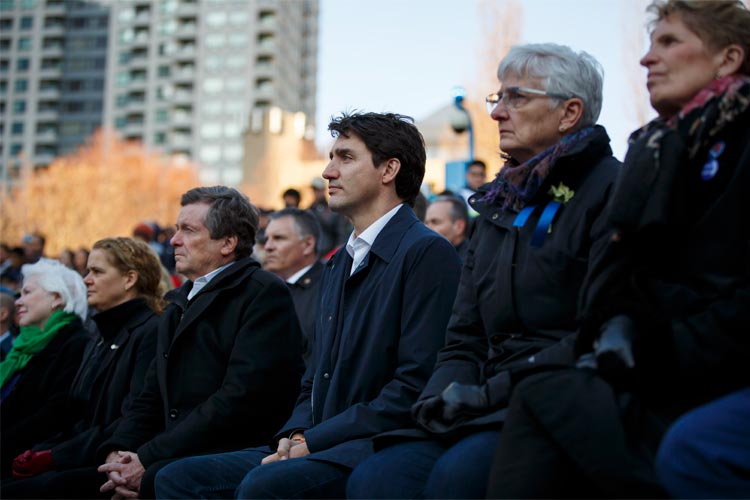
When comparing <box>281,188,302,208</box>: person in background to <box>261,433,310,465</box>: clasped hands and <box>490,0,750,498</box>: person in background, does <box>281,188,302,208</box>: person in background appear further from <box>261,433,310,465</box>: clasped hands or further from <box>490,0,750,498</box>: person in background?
<box>490,0,750,498</box>: person in background

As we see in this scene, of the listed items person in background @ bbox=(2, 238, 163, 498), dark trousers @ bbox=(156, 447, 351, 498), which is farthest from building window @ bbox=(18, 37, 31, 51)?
dark trousers @ bbox=(156, 447, 351, 498)

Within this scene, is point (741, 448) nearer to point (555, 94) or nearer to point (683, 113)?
point (683, 113)

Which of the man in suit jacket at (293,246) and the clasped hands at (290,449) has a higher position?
the man in suit jacket at (293,246)

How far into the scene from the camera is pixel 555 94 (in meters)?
3.79

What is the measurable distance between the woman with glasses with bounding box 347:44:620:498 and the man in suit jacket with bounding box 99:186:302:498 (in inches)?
59.2

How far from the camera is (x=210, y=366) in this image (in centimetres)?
522

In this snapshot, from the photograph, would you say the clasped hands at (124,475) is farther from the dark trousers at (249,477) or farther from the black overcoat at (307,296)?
the black overcoat at (307,296)

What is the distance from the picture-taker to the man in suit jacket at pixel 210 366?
4.98 metres

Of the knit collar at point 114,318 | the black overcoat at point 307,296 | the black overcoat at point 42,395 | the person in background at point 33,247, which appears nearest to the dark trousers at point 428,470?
the knit collar at point 114,318

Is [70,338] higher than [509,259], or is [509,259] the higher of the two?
[509,259]

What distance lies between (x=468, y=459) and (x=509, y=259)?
0.88 metres

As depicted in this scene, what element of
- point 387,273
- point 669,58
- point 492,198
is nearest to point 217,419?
point 387,273

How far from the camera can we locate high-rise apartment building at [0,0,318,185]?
9831 centimetres

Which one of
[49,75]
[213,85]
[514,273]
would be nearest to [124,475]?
[514,273]
